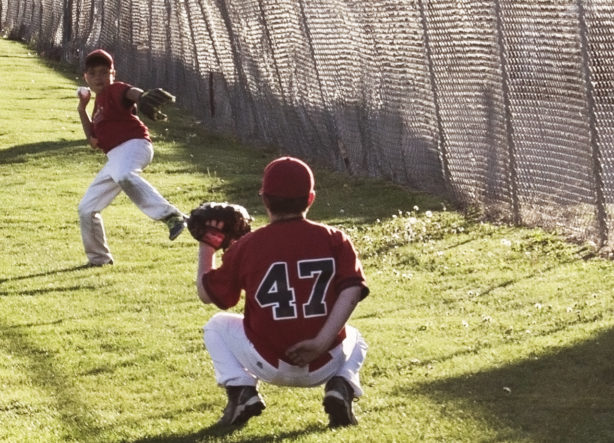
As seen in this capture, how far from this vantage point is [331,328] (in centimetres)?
562

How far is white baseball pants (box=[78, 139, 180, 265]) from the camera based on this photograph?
32.7ft

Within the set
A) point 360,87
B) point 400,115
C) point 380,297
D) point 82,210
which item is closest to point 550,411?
point 380,297

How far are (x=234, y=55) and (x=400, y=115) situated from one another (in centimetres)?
479

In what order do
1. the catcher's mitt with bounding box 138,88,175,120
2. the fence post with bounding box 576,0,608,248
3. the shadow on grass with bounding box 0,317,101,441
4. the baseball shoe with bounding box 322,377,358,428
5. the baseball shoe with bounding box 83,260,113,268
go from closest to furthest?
1. the baseball shoe with bounding box 322,377,358,428
2. the shadow on grass with bounding box 0,317,101,441
3. the catcher's mitt with bounding box 138,88,175,120
4. the fence post with bounding box 576,0,608,248
5. the baseball shoe with bounding box 83,260,113,268

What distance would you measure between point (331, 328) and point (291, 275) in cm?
26

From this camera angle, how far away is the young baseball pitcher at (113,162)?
32.6 feet

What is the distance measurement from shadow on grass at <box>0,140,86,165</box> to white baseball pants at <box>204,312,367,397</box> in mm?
9989

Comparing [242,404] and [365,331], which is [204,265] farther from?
[365,331]

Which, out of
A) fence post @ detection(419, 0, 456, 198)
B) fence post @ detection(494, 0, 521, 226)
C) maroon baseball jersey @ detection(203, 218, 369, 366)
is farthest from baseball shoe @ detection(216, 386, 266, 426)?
fence post @ detection(419, 0, 456, 198)

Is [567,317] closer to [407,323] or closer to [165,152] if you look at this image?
[407,323]

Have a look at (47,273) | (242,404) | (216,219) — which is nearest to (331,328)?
(242,404)

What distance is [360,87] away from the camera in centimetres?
1367

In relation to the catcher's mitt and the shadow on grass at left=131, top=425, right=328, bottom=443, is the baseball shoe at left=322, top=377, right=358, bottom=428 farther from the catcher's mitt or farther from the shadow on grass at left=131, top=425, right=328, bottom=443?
the catcher's mitt

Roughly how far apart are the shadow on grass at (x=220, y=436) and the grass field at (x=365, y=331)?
0.01 meters
